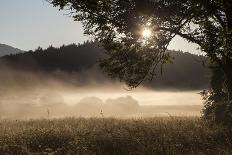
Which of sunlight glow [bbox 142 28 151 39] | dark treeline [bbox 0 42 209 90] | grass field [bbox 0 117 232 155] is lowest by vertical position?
grass field [bbox 0 117 232 155]

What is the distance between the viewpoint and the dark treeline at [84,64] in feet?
469

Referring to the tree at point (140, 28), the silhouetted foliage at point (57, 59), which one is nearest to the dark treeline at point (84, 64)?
the silhouetted foliage at point (57, 59)

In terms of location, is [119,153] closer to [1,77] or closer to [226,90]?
[226,90]

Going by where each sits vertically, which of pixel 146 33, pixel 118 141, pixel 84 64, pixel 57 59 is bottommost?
pixel 118 141

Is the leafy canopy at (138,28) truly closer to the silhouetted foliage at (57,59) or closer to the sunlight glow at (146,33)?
the sunlight glow at (146,33)

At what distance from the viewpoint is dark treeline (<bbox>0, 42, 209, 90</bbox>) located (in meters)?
143

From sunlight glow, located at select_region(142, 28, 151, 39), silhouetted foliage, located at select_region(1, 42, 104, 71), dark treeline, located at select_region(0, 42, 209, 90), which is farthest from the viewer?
silhouetted foliage, located at select_region(1, 42, 104, 71)

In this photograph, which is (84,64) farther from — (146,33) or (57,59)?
(146,33)

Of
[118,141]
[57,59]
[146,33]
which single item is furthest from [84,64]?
[118,141]

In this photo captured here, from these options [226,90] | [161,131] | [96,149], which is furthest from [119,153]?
[226,90]

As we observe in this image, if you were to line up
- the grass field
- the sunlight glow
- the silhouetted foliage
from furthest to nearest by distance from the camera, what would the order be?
the silhouetted foliage → the sunlight glow → the grass field

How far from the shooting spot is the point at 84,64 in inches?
5886

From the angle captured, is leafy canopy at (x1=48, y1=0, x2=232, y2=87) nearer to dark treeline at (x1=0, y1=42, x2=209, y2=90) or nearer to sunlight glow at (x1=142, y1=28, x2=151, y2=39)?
sunlight glow at (x1=142, y1=28, x2=151, y2=39)

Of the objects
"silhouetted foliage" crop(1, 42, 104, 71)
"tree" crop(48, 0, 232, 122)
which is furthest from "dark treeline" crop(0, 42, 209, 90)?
"tree" crop(48, 0, 232, 122)
